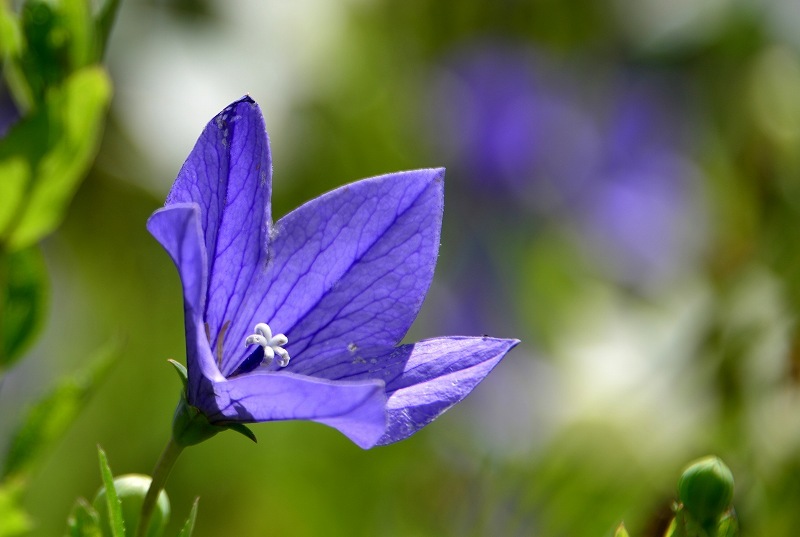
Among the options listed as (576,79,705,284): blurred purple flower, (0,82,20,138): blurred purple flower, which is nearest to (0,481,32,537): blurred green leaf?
(0,82,20,138): blurred purple flower

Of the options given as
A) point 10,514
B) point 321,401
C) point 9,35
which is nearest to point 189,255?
point 321,401

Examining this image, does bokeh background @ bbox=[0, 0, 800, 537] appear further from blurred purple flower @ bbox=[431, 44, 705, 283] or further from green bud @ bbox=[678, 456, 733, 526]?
green bud @ bbox=[678, 456, 733, 526]

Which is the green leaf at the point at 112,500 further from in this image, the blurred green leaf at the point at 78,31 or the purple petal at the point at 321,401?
the blurred green leaf at the point at 78,31

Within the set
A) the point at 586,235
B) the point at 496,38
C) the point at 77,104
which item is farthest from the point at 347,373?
the point at 496,38

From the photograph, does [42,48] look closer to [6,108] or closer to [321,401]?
[321,401]

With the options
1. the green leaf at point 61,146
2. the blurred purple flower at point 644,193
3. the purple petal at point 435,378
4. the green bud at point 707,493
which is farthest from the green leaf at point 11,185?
the blurred purple flower at point 644,193

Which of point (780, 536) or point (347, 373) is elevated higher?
point (347, 373)

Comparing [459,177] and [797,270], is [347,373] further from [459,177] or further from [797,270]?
[459,177]
